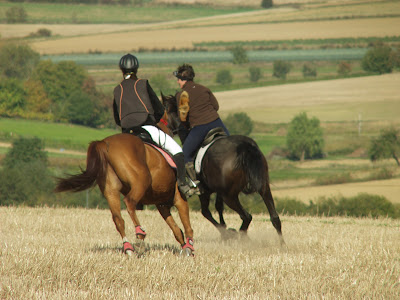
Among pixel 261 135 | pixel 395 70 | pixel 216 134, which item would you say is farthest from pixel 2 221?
pixel 395 70

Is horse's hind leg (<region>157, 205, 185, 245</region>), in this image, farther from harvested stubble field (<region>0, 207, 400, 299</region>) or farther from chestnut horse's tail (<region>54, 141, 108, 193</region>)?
chestnut horse's tail (<region>54, 141, 108, 193</region>)

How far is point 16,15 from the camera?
422ft

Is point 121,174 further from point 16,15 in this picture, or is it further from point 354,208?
point 16,15

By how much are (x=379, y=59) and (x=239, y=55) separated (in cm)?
2791

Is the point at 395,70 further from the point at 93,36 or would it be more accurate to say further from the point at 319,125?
the point at 93,36

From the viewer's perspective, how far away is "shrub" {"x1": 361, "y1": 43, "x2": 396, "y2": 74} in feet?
322

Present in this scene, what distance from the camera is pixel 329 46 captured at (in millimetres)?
112438

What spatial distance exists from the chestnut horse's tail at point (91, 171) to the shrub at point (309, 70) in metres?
103

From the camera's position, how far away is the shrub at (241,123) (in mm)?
87188

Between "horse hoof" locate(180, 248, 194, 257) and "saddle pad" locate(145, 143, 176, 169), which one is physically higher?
"saddle pad" locate(145, 143, 176, 169)

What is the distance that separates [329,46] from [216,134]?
349ft

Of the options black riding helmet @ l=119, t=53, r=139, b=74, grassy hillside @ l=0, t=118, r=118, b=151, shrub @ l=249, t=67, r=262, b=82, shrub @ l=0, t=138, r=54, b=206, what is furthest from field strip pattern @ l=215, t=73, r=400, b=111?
black riding helmet @ l=119, t=53, r=139, b=74

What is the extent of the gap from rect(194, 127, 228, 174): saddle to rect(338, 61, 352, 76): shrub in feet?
320

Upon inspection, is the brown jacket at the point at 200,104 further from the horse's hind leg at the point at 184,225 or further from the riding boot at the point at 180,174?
the horse's hind leg at the point at 184,225
